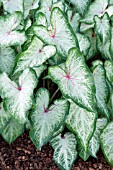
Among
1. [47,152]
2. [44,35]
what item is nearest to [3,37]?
[44,35]

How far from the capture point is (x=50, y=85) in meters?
1.84

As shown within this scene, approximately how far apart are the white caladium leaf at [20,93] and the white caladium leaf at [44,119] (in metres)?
0.09

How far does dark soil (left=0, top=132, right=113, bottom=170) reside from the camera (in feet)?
5.58

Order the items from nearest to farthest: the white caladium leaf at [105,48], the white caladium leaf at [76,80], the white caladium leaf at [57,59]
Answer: the white caladium leaf at [76,80]
the white caladium leaf at [57,59]
the white caladium leaf at [105,48]

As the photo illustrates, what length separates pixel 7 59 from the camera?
1700 millimetres

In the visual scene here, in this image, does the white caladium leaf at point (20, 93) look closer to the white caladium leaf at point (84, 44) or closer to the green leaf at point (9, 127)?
the green leaf at point (9, 127)

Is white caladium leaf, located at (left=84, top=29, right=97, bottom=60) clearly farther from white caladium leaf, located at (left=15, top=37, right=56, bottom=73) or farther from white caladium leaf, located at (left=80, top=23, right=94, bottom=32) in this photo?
white caladium leaf, located at (left=15, top=37, right=56, bottom=73)

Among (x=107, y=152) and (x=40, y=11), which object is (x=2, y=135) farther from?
(x=40, y=11)

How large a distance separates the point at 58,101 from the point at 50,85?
1.10 ft

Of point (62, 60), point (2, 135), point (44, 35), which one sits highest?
point (44, 35)

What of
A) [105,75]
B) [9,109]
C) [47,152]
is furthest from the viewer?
[47,152]

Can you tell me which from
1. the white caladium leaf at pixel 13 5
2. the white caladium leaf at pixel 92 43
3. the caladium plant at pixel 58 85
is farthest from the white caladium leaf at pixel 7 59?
the white caladium leaf at pixel 92 43

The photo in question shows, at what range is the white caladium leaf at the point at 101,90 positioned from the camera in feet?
5.28

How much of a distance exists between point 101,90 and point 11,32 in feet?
1.46
